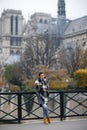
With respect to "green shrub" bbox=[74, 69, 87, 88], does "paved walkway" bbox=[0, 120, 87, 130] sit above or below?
above

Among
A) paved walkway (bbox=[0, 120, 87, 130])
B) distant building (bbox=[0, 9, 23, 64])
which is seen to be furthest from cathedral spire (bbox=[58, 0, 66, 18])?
paved walkway (bbox=[0, 120, 87, 130])

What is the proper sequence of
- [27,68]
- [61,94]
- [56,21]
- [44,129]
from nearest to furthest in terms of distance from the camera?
[44,129]
[61,94]
[27,68]
[56,21]

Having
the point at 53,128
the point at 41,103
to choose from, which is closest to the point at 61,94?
the point at 41,103

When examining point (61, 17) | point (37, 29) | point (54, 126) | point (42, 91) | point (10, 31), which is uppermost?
point (61, 17)

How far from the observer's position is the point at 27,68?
1159 inches

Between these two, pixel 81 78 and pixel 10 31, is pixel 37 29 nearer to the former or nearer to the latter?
pixel 10 31

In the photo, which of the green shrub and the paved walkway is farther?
the green shrub

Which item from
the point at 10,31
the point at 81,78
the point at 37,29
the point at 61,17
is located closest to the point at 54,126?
the point at 81,78

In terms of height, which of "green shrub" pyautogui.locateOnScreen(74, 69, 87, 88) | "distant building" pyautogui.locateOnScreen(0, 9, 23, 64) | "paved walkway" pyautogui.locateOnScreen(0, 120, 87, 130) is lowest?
"green shrub" pyautogui.locateOnScreen(74, 69, 87, 88)

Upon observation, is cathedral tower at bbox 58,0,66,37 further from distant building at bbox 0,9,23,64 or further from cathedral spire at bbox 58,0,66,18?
distant building at bbox 0,9,23,64

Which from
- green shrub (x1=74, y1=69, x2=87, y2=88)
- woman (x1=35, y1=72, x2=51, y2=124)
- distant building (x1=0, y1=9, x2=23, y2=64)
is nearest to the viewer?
woman (x1=35, y1=72, x2=51, y2=124)

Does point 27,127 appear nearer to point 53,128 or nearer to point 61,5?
point 53,128

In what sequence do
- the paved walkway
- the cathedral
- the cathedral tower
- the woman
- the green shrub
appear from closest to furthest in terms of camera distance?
the paved walkway < the woman < the green shrub < the cathedral < the cathedral tower

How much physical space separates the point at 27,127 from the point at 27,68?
75.5 ft
